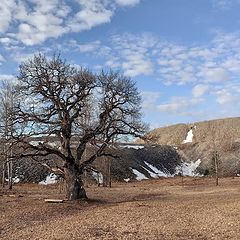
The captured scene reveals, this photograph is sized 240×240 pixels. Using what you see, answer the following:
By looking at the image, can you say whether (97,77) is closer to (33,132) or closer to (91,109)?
(33,132)

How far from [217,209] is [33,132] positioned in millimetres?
11498

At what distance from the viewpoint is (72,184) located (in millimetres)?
25172

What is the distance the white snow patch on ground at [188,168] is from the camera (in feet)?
226

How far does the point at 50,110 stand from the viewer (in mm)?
24750

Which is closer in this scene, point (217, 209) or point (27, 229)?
point (27, 229)

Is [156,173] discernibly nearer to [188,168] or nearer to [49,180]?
[188,168]

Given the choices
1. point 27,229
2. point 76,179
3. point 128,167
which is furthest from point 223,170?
point 27,229

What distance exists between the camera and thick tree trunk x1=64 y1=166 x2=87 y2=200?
25.1 m

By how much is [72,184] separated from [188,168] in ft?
162

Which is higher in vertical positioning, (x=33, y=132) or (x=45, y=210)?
(x=33, y=132)

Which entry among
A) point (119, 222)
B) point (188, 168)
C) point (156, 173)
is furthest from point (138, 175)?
point (119, 222)

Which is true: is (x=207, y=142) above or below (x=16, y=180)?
above

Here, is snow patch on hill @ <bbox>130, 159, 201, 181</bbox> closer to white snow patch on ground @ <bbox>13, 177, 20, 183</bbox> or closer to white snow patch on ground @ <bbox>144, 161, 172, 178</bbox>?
white snow patch on ground @ <bbox>144, 161, 172, 178</bbox>

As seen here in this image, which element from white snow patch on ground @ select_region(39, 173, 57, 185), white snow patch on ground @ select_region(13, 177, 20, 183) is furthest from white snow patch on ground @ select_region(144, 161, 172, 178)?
white snow patch on ground @ select_region(13, 177, 20, 183)
